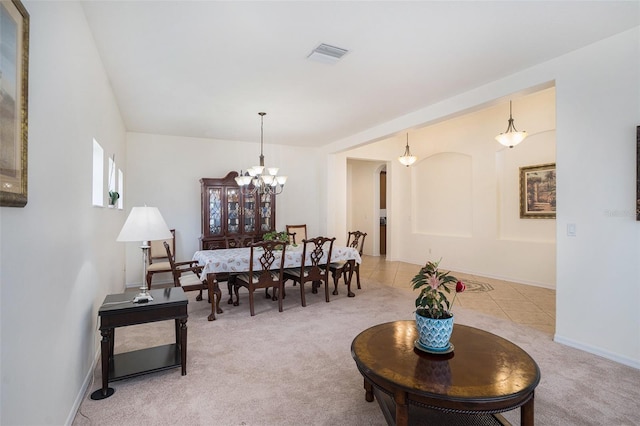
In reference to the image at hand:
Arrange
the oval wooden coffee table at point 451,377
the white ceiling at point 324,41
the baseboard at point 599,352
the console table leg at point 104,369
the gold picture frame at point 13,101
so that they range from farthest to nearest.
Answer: the baseboard at point 599,352 < the white ceiling at point 324,41 < the console table leg at point 104,369 < the oval wooden coffee table at point 451,377 < the gold picture frame at point 13,101

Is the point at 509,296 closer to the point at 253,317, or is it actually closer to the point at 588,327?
the point at 588,327

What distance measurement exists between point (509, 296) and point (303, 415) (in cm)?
402

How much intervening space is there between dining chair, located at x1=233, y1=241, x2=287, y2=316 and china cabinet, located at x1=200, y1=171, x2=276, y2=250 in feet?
5.78

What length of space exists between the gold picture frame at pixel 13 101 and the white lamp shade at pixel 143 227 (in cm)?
113

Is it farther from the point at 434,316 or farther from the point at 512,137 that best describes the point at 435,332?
the point at 512,137

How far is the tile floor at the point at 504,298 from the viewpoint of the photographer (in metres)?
3.86

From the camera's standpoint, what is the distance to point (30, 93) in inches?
55.4

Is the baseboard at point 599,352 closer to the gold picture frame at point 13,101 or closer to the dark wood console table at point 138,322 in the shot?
the dark wood console table at point 138,322

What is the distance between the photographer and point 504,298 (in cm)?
467

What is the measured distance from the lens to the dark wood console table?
226 cm

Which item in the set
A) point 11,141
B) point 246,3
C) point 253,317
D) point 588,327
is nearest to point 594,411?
point 588,327

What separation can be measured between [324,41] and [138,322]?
268cm

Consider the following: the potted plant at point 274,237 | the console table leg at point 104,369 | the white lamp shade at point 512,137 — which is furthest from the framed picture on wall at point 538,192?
the console table leg at point 104,369

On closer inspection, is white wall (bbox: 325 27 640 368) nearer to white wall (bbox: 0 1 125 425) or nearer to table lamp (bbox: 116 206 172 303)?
table lamp (bbox: 116 206 172 303)
